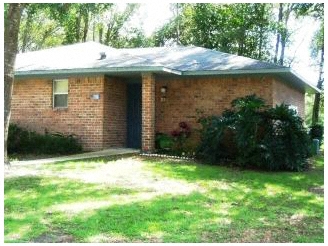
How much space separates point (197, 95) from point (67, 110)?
433 centimetres

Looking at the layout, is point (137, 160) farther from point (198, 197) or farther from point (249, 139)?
point (198, 197)

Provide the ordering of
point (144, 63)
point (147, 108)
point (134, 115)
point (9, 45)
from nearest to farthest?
point (9, 45)
point (144, 63)
point (147, 108)
point (134, 115)

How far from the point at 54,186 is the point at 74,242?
339 cm

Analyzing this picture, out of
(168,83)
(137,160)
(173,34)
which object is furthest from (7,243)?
(173,34)

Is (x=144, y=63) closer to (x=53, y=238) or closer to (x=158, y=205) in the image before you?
(x=158, y=205)

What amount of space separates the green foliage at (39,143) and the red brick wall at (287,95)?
21.6ft

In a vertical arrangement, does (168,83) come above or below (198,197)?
above

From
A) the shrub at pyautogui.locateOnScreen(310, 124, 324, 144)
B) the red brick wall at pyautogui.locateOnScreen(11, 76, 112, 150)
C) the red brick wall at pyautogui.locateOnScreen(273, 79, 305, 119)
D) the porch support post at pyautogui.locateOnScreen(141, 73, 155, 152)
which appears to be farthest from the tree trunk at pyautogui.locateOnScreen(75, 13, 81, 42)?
the porch support post at pyautogui.locateOnScreen(141, 73, 155, 152)

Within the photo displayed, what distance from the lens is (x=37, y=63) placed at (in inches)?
643

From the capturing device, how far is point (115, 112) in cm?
1566

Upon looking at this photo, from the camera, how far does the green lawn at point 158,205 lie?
5570 millimetres

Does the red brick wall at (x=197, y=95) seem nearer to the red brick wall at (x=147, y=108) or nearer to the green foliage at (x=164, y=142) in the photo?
the green foliage at (x=164, y=142)

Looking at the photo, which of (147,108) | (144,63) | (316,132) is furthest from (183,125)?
(316,132)

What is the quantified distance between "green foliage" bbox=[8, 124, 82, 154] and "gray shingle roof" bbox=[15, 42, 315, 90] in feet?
6.63
